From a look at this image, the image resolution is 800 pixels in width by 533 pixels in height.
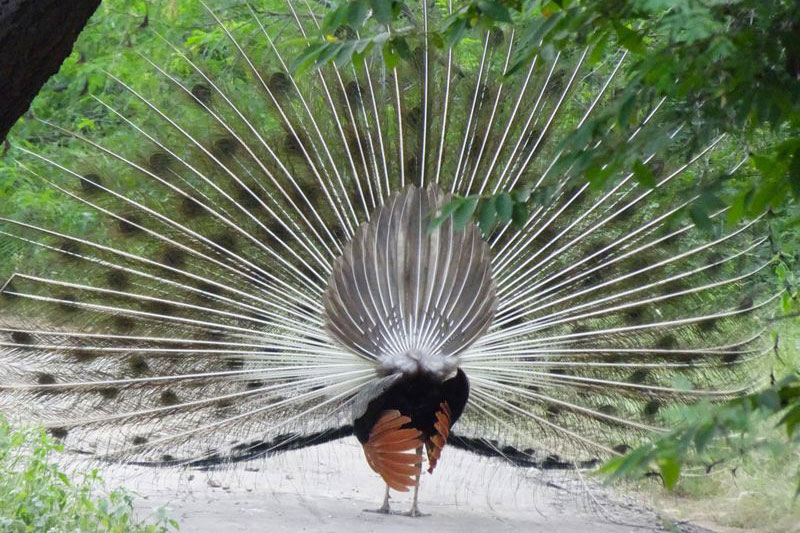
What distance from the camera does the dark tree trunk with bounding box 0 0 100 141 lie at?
8.22 ft

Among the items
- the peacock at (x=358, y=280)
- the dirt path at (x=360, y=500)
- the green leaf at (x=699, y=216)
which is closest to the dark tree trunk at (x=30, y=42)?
the green leaf at (x=699, y=216)

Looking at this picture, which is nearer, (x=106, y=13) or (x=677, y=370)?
(x=677, y=370)

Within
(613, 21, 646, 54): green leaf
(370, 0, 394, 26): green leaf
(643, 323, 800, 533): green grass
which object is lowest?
(643, 323, 800, 533): green grass

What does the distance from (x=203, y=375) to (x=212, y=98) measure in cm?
163

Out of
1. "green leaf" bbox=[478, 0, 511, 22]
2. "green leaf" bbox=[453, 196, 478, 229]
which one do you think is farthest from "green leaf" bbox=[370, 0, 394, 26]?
"green leaf" bbox=[453, 196, 478, 229]

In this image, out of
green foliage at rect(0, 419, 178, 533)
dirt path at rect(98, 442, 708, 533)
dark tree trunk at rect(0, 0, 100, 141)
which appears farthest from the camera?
dirt path at rect(98, 442, 708, 533)

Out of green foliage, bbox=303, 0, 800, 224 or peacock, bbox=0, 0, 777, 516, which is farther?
peacock, bbox=0, 0, 777, 516

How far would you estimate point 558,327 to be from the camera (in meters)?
7.32

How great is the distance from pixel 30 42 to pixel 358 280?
4518 mm

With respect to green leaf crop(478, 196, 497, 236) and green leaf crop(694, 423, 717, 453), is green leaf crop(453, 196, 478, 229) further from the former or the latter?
green leaf crop(694, 423, 717, 453)

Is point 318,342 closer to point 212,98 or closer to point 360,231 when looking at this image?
point 360,231

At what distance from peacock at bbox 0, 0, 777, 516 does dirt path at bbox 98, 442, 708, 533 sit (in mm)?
324

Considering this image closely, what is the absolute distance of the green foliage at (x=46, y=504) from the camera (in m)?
4.77

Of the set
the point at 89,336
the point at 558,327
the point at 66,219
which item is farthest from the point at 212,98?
the point at 558,327
